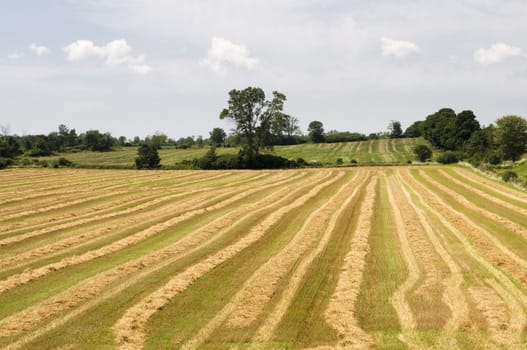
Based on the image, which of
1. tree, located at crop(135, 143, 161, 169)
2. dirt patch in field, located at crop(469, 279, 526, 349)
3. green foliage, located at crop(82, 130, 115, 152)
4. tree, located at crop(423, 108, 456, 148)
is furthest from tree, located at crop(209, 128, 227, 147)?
dirt patch in field, located at crop(469, 279, 526, 349)

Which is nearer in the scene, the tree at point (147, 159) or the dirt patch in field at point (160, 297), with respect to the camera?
the dirt patch in field at point (160, 297)

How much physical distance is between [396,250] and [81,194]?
28.7 metres

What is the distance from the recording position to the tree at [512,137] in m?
87.3

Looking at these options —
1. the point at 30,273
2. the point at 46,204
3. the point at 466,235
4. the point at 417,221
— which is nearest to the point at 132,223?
the point at 30,273

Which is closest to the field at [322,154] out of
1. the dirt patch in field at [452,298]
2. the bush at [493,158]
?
the bush at [493,158]

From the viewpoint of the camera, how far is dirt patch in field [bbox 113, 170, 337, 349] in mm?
9367

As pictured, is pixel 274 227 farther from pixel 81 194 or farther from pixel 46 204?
pixel 81 194

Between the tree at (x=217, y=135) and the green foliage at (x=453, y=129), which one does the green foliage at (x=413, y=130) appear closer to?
the green foliage at (x=453, y=129)

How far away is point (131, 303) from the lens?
1128 centimetres

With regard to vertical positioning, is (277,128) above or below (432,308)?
above

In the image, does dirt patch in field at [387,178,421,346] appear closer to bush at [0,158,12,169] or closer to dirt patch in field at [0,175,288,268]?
dirt patch in field at [0,175,288,268]

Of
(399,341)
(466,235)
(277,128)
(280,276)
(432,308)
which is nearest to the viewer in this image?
(399,341)

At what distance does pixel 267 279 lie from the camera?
13031 millimetres

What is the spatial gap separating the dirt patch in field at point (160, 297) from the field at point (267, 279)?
0.15ft
